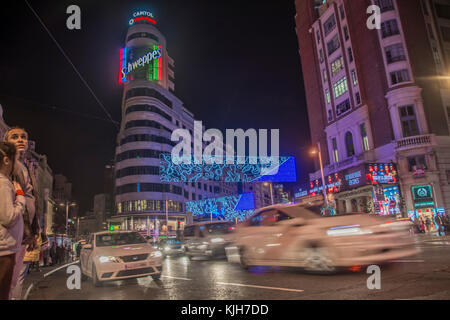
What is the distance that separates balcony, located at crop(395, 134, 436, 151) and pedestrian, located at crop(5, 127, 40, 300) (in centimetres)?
3284

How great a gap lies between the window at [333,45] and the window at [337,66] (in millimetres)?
1540

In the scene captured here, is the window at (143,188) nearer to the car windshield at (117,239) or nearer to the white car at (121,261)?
the car windshield at (117,239)

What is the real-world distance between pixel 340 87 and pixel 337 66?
9.65 feet

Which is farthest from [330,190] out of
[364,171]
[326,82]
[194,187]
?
[194,187]

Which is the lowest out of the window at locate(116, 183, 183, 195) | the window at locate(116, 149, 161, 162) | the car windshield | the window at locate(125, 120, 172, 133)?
the car windshield

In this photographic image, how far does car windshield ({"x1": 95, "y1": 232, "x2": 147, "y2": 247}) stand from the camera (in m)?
9.38

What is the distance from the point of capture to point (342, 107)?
134 feet

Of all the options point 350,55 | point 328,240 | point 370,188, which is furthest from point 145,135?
point 328,240

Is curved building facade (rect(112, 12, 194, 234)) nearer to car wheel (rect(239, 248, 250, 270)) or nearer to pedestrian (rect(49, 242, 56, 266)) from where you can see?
pedestrian (rect(49, 242, 56, 266))

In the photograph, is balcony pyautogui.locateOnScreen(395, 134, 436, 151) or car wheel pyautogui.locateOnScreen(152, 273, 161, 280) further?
balcony pyautogui.locateOnScreen(395, 134, 436, 151)

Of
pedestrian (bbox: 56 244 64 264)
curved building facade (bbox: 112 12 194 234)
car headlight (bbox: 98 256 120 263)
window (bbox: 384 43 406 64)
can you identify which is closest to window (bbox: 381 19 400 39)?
window (bbox: 384 43 406 64)

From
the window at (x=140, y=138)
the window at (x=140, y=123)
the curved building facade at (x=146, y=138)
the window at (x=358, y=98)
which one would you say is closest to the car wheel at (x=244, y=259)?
the window at (x=358, y=98)

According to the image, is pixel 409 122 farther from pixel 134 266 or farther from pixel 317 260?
pixel 134 266
